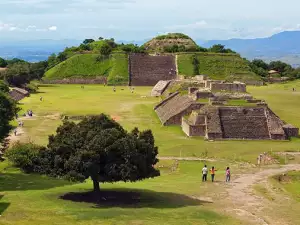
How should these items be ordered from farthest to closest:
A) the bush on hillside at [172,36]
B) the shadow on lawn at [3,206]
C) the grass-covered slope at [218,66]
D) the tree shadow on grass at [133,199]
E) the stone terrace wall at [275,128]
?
1. the bush on hillside at [172,36]
2. the grass-covered slope at [218,66]
3. the stone terrace wall at [275,128]
4. the tree shadow on grass at [133,199]
5. the shadow on lawn at [3,206]

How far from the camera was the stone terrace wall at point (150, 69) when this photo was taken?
10400 cm

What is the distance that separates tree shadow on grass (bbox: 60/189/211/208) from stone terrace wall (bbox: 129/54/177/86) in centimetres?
7846

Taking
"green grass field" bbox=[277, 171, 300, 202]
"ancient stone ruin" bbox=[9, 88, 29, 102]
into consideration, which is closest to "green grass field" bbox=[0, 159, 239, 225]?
"green grass field" bbox=[277, 171, 300, 202]

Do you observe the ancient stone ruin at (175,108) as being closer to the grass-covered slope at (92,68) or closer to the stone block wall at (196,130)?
the stone block wall at (196,130)

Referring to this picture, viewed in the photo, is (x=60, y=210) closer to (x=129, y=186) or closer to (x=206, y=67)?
(x=129, y=186)

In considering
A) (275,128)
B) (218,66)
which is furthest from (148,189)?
(218,66)

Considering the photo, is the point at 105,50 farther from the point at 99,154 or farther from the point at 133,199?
the point at 99,154

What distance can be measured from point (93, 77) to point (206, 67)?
23.8m

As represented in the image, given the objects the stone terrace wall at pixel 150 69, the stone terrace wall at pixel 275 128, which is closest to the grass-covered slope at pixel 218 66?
the stone terrace wall at pixel 150 69

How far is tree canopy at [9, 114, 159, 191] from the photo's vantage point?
21.8m

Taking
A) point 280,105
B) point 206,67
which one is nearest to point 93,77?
point 206,67

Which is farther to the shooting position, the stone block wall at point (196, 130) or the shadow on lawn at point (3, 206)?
the stone block wall at point (196, 130)

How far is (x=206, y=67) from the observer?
356ft

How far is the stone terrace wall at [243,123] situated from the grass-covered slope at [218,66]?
176 feet
